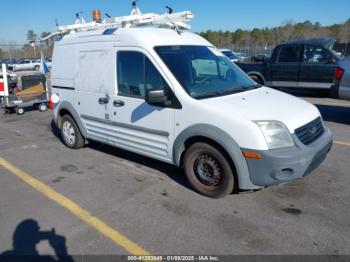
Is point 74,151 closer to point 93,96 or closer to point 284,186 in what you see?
point 93,96

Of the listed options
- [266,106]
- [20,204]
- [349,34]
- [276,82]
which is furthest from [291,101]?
[349,34]

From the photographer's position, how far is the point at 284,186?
441cm

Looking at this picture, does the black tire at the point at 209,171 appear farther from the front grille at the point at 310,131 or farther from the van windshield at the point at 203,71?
the front grille at the point at 310,131

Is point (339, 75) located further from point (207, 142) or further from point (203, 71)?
point (207, 142)

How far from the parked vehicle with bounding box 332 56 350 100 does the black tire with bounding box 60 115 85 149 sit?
18.2 feet

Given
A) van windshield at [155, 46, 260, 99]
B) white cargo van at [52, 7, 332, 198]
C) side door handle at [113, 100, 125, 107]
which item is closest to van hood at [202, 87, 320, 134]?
white cargo van at [52, 7, 332, 198]

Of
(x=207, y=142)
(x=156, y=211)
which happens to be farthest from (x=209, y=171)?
(x=156, y=211)

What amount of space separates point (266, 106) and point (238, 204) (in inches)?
48.5

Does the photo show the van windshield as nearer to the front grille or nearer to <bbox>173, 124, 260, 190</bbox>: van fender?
<bbox>173, 124, 260, 190</bbox>: van fender

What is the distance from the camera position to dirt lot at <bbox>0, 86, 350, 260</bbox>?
3.25m

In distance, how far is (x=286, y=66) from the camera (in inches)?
439

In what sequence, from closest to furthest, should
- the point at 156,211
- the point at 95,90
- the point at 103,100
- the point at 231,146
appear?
1. the point at 231,146
2. the point at 156,211
3. the point at 103,100
4. the point at 95,90

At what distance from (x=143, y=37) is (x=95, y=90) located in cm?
136

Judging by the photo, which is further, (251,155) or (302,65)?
(302,65)
